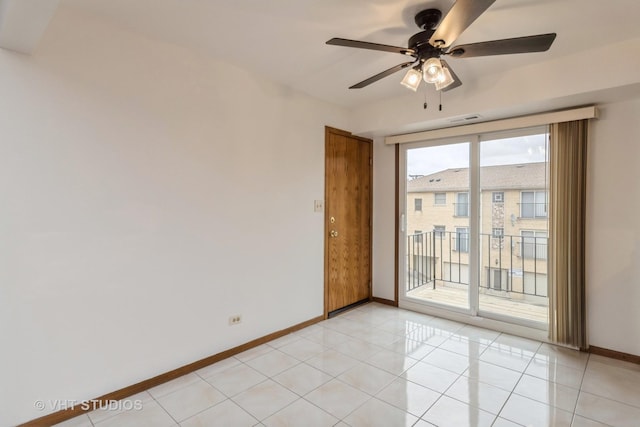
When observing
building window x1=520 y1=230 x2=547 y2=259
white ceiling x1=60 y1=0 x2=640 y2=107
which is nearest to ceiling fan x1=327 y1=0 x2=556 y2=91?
white ceiling x1=60 y1=0 x2=640 y2=107

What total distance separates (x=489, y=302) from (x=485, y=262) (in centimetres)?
44

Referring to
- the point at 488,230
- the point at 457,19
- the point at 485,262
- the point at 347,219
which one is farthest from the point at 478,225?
the point at 457,19

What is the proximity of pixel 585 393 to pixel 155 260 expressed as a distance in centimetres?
A: 319

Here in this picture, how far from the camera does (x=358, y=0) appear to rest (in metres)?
1.84

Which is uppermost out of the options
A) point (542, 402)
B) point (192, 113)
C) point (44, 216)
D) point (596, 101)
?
point (596, 101)

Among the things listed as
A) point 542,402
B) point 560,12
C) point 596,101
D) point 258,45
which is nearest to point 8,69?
point 258,45

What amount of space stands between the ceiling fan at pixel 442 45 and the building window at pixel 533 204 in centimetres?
179

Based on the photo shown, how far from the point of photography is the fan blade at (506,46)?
5.49 ft

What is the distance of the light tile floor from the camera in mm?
1962

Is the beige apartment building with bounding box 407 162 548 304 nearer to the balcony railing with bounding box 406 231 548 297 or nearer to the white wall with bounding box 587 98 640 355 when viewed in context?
the balcony railing with bounding box 406 231 548 297

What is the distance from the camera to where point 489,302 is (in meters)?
3.48

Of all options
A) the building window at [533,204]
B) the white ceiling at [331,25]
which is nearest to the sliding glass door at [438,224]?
the building window at [533,204]

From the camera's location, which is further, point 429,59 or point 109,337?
point 109,337

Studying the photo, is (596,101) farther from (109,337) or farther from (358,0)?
(109,337)
